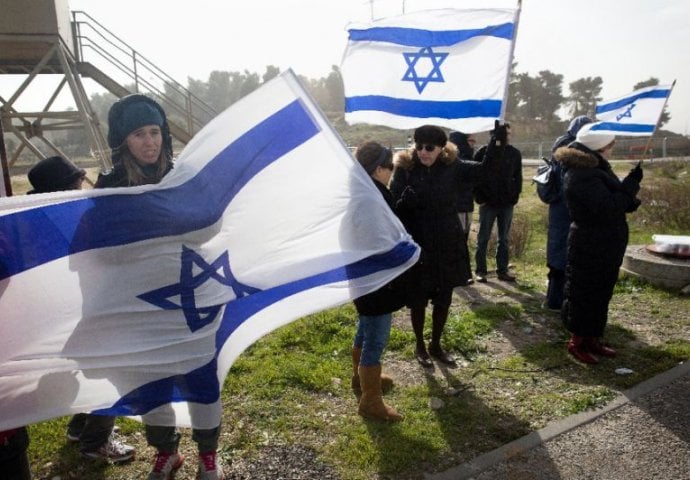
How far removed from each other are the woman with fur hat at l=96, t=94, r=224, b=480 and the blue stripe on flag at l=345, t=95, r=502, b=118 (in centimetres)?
241

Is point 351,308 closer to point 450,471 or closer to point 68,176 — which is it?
point 450,471

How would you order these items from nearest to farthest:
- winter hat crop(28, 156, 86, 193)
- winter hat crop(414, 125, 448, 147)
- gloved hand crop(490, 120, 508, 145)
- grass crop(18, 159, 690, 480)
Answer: winter hat crop(28, 156, 86, 193)
grass crop(18, 159, 690, 480)
gloved hand crop(490, 120, 508, 145)
winter hat crop(414, 125, 448, 147)

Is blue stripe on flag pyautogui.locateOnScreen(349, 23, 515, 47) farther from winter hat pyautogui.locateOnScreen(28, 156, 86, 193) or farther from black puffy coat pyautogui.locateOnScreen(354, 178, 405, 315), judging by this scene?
winter hat pyautogui.locateOnScreen(28, 156, 86, 193)

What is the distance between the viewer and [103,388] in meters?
2.28

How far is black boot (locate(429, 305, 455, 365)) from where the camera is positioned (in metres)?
4.37

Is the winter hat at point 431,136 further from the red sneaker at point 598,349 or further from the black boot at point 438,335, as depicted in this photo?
the red sneaker at point 598,349

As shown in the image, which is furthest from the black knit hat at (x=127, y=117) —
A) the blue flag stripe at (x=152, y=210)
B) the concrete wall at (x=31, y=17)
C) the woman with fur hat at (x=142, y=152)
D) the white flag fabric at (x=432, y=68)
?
the concrete wall at (x=31, y=17)

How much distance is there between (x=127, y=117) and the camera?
2.57m

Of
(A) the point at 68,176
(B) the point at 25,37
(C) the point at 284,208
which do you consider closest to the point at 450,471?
(C) the point at 284,208

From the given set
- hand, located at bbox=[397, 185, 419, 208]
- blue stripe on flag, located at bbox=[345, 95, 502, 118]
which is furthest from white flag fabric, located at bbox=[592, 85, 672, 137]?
hand, located at bbox=[397, 185, 419, 208]

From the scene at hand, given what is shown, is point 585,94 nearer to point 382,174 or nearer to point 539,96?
point 539,96

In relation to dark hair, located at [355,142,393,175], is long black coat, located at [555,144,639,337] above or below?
below

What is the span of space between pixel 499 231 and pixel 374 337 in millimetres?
4147

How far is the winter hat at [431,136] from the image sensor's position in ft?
13.0
